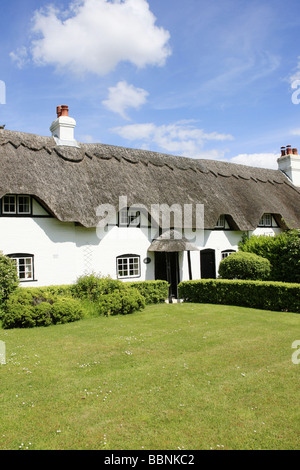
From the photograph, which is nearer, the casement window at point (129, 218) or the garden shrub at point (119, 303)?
the garden shrub at point (119, 303)

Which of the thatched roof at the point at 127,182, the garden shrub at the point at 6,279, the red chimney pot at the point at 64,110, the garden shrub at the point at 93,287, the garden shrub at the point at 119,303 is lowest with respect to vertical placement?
the garden shrub at the point at 119,303

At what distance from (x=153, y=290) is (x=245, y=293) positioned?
3967 mm

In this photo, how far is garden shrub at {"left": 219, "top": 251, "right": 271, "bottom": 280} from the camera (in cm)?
1673

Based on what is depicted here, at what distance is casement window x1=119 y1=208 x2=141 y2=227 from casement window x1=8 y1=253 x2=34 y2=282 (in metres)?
4.56

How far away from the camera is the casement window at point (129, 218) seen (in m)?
17.3

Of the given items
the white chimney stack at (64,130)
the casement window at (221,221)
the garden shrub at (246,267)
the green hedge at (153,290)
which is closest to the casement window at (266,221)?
the casement window at (221,221)

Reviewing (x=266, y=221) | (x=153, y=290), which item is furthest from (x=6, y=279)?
(x=266, y=221)

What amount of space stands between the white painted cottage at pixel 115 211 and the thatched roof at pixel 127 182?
2.1 inches

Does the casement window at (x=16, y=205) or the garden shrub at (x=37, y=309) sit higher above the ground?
the casement window at (x=16, y=205)

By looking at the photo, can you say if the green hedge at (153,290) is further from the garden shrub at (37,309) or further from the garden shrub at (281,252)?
the garden shrub at (281,252)

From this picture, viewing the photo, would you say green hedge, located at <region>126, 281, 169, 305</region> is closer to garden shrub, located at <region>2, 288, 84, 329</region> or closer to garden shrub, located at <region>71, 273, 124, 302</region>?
garden shrub, located at <region>71, 273, 124, 302</region>

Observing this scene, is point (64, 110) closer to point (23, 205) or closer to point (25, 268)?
point (23, 205)

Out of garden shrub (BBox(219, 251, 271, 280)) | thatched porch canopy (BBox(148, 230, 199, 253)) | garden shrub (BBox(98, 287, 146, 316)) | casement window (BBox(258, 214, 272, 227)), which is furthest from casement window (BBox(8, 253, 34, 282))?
casement window (BBox(258, 214, 272, 227))

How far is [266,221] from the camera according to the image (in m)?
23.2
